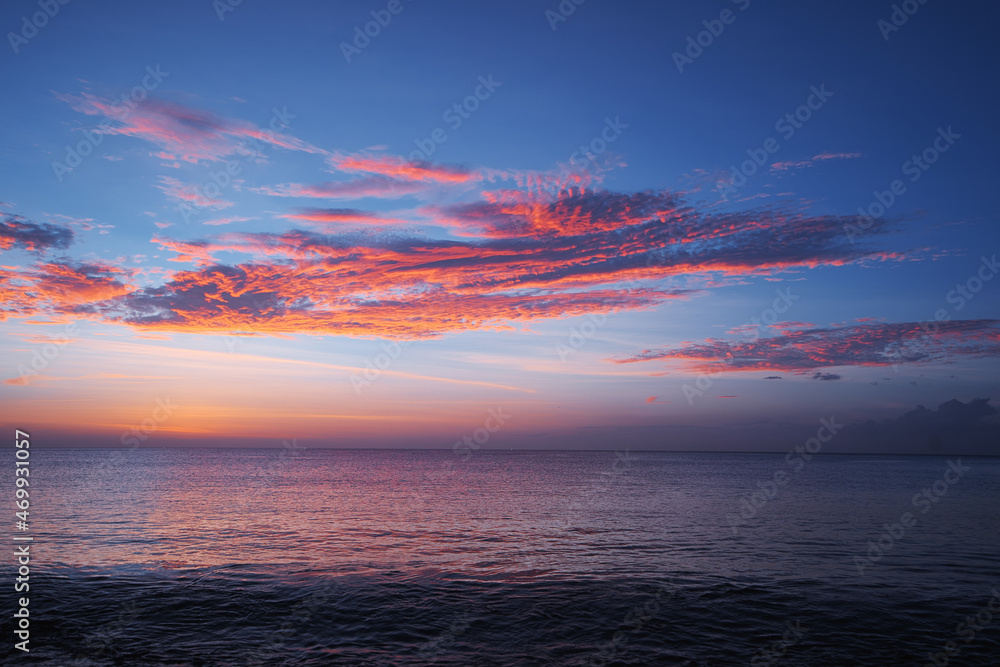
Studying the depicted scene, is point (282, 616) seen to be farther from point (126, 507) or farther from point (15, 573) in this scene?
point (126, 507)

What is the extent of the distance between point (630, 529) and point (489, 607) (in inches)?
823

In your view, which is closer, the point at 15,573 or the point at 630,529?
the point at 15,573

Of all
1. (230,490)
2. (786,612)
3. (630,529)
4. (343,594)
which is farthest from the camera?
(230,490)

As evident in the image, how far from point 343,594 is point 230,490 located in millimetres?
56426

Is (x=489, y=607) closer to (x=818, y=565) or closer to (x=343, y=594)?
(x=343, y=594)

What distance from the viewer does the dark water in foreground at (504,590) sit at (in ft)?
52.7

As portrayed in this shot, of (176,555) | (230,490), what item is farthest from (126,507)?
(176,555)

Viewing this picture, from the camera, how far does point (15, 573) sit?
2295cm

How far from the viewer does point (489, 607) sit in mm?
20000

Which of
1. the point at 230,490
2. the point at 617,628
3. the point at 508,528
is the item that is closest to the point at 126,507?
the point at 230,490

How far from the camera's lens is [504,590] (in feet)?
72.6

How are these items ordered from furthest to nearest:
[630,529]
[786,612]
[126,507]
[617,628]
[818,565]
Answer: [126,507]
[630,529]
[818,565]
[786,612]
[617,628]

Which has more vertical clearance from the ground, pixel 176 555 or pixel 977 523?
pixel 176 555

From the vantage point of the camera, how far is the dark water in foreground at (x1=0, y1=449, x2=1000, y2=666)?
16062 millimetres
